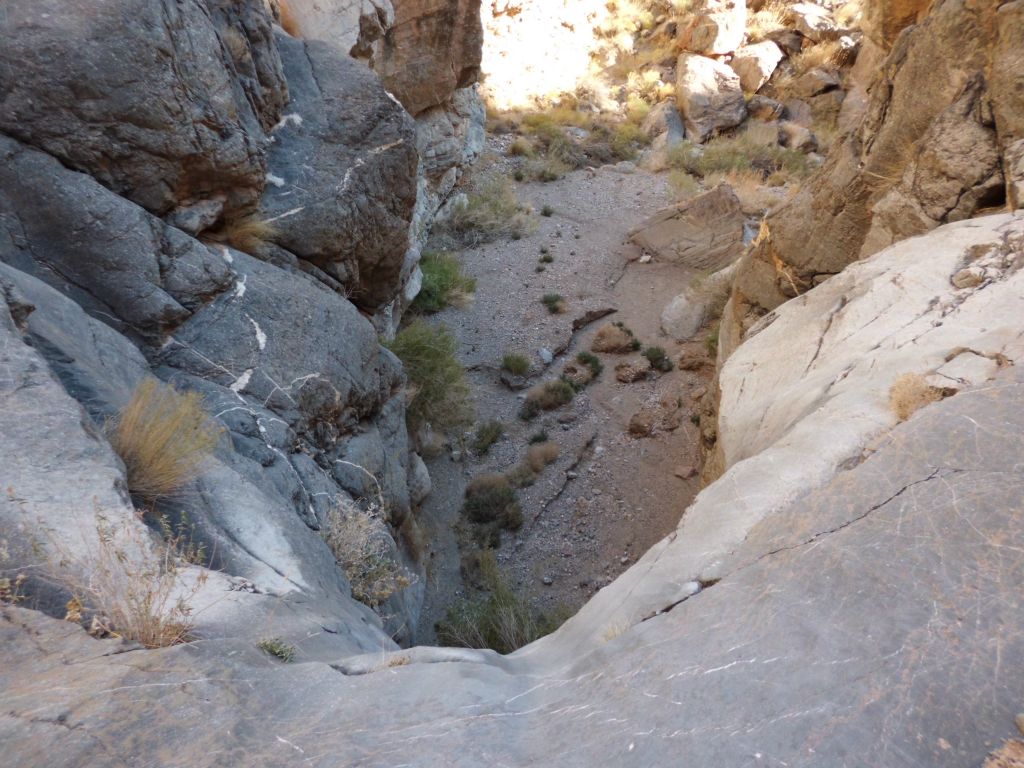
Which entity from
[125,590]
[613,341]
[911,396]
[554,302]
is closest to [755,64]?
[554,302]

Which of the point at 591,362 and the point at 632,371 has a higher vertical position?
the point at 591,362

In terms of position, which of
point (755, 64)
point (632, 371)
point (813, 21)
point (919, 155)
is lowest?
point (632, 371)

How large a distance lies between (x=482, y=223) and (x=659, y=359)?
5143 millimetres

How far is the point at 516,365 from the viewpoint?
32.6 ft

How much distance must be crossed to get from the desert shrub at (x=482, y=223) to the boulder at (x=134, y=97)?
24.8 feet

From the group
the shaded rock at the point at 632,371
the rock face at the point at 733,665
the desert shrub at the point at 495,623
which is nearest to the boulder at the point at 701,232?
the shaded rock at the point at 632,371

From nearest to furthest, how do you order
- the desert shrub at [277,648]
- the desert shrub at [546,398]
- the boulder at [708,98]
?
the desert shrub at [277,648]
the desert shrub at [546,398]
the boulder at [708,98]

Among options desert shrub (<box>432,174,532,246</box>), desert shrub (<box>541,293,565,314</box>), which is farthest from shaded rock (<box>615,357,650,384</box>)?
desert shrub (<box>432,174,532,246</box>)

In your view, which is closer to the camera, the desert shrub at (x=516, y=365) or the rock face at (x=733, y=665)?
the rock face at (x=733, y=665)

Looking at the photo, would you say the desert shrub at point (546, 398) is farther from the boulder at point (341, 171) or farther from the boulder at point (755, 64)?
the boulder at point (755, 64)

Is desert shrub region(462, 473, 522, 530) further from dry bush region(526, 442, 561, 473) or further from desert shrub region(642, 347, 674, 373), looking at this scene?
desert shrub region(642, 347, 674, 373)

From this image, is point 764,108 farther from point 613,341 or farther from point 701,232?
point 613,341

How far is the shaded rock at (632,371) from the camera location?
9797 millimetres

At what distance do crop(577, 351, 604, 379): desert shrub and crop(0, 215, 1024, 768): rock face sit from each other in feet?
22.6
